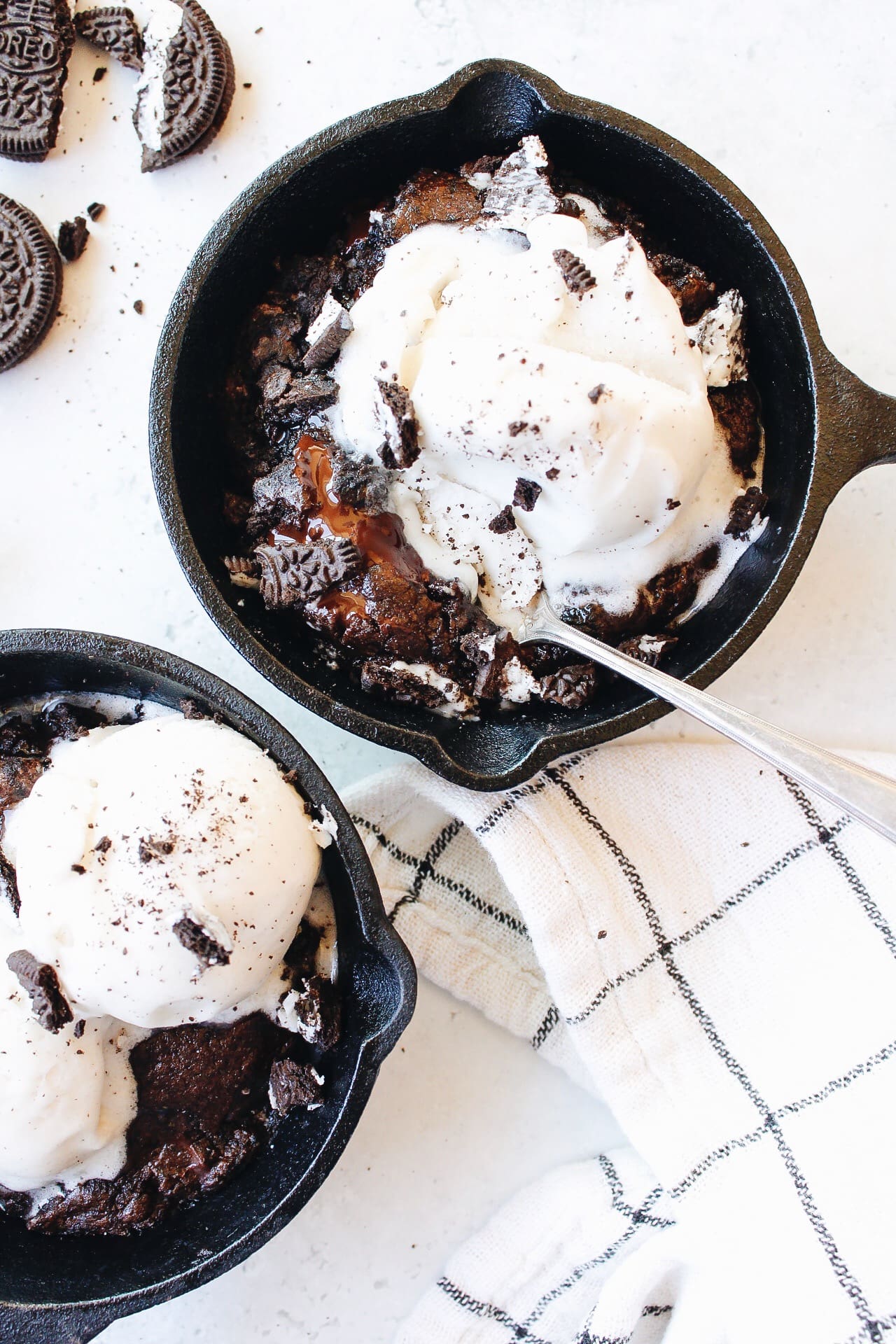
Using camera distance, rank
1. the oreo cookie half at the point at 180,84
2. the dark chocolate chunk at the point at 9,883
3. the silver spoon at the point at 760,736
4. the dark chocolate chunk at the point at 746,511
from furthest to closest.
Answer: the oreo cookie half at the point at 180,84, the dark chocolate chunk at the point at 746,511, the dark chocolate chunk at the point at 9,883, the silver spoon at the point at 760,736

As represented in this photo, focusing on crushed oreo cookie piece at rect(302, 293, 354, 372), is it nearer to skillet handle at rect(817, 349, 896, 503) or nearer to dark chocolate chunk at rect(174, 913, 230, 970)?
skillet handle at rect(817, 349, 896, 503)

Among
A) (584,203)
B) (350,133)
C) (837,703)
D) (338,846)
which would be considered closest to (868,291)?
(584,203)

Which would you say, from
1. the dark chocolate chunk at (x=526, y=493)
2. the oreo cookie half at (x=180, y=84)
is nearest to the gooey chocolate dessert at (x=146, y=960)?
the dark chocolate chunk at (x=526, y=493)

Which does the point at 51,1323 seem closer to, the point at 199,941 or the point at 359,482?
the point at 199,941

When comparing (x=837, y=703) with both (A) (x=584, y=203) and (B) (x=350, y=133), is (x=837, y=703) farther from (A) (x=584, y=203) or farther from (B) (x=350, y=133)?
(B) (x=350, y=133)

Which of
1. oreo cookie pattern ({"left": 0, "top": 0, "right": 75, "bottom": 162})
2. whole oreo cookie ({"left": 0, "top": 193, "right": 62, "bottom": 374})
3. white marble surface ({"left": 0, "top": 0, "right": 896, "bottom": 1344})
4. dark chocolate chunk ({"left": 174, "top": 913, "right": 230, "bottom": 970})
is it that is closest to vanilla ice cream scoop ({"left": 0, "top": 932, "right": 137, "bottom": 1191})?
dark chocolate chunk ({"left": 174, "top": 913, "right": 230, "bottom": 970})

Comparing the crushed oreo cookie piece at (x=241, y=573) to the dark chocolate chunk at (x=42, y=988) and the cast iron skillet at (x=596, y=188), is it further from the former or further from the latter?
the dark chocolate chunk at (x=42, y=988)

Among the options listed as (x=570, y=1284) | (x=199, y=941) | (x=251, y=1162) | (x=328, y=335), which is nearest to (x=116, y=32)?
(x=328, y=335)
